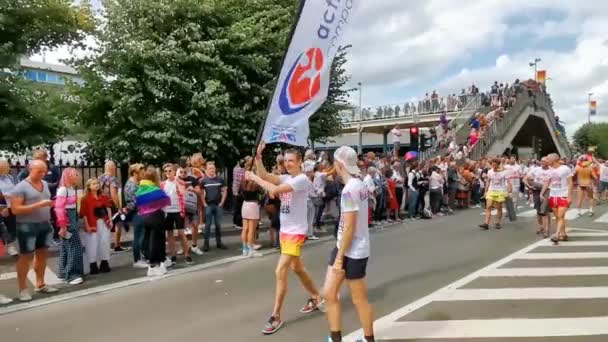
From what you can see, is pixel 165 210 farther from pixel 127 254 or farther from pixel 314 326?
pixel 314 326

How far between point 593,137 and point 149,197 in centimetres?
9556

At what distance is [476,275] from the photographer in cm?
801

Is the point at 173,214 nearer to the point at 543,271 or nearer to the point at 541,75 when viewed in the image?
the point at 543,271

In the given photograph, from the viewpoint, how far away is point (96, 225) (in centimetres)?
827

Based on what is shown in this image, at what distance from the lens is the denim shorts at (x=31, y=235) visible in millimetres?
6781

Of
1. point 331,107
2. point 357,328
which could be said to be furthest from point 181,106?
point 357,328

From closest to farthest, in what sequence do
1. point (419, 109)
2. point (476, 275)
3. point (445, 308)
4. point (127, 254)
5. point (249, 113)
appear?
1. point (445, 308)
2. point (476, 275)
3. point (127, 254)
4. point (249, 113)
5. point (419, 109)

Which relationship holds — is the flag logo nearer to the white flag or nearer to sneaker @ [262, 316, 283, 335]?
the white flag

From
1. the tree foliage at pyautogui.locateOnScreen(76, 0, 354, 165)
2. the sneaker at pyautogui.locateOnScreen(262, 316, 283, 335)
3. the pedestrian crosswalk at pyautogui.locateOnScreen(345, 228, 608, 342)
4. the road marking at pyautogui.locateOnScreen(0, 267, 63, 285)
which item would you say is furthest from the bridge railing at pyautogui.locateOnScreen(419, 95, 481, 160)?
the sneaker at pyautogui.locateOnScreen(262, 316, 283, 335)

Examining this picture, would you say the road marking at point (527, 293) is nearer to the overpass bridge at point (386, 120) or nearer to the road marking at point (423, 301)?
the road marking at point (423, 301)

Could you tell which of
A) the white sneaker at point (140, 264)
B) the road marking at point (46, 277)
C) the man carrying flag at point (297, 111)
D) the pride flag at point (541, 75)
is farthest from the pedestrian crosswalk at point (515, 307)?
the pride flag at point (541, 75)

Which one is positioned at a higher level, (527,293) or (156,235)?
(156,235)

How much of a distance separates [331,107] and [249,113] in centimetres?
370

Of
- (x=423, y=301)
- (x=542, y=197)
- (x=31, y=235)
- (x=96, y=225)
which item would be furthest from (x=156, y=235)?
(x=542, y=197)
